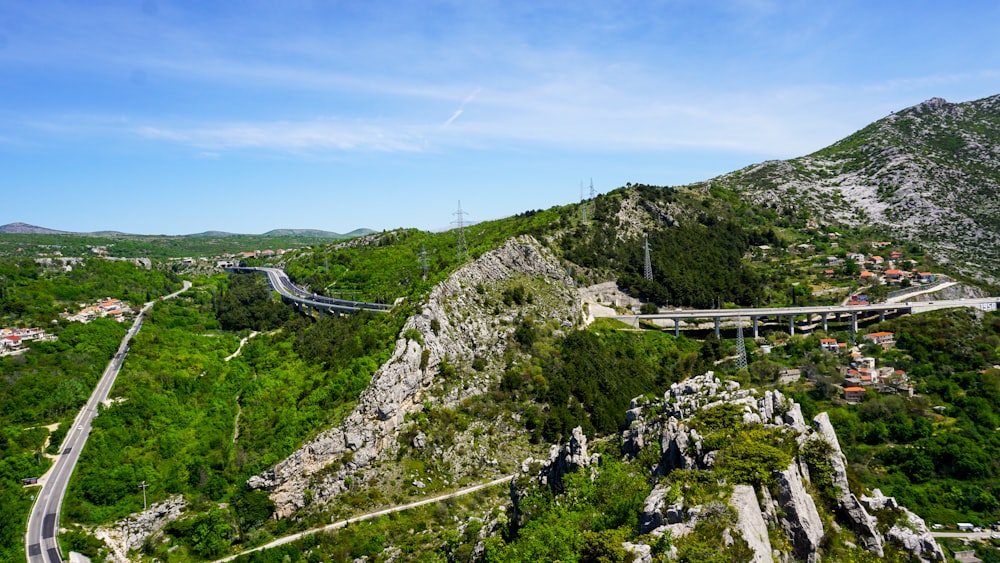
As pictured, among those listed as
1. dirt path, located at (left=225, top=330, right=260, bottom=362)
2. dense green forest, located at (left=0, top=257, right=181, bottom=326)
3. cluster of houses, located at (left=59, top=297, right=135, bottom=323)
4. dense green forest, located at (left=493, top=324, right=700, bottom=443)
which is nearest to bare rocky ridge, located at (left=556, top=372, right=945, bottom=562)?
dense green forest, located at (left=493, top=324, right=700, bottom=443)

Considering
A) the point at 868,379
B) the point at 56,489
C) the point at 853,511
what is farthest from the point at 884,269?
the point at 56,489

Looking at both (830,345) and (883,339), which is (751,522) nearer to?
(830,345)

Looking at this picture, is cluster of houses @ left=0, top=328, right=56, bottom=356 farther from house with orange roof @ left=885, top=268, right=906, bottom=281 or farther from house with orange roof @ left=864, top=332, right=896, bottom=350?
house with orange roof @ left=885, top=268, right=906, bottom=281

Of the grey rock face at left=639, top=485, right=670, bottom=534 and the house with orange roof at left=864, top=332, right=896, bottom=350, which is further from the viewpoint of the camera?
the house with orange roof at left=864, top=332, right=896, bottom=350

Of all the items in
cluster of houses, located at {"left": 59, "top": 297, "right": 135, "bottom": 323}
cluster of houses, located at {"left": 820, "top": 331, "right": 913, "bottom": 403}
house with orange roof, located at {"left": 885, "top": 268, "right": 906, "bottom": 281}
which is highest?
cluster of houses, located at {"left": 59, "top": 297, "right": 135, "bottom": 323}

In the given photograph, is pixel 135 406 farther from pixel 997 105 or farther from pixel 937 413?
pixel 997 105

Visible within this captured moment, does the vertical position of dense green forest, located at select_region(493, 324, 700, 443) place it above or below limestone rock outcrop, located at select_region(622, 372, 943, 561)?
below

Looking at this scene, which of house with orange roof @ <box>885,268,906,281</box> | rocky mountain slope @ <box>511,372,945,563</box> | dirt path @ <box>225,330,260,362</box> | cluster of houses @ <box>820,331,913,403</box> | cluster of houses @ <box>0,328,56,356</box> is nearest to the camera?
rocky mountain slope @ <box>511,372,945,563</box>
